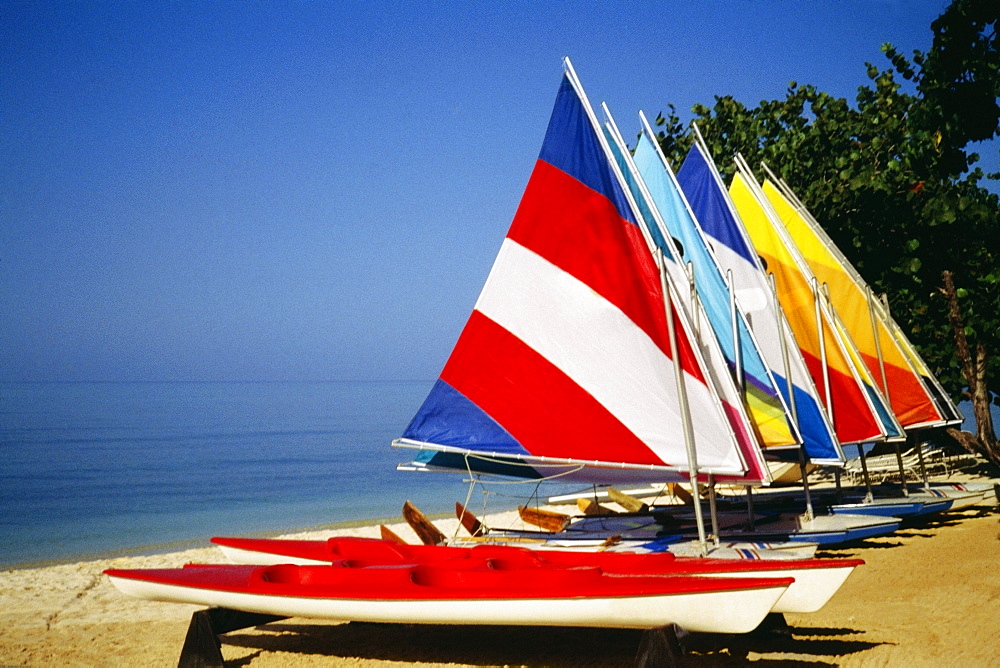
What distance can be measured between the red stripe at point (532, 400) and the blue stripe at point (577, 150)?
2196mm

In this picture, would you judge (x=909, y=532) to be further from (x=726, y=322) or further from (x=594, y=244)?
(x=594, y=244)

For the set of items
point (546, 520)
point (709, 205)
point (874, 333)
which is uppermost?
point (709, 205)

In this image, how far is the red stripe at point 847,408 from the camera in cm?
1444

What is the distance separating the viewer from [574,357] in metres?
10.4

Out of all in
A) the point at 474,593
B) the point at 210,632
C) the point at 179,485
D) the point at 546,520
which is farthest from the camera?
the point at 179,485

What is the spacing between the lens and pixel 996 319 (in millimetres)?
18953

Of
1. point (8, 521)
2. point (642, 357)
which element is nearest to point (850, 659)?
point (642, 357)

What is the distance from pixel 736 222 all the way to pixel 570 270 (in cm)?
493

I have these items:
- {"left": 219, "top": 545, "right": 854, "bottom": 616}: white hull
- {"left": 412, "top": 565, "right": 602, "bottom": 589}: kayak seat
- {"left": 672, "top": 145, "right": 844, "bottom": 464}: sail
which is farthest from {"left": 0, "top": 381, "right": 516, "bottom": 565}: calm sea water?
{"left": 219, "top": 545, "right": 854, "bottom": 616}: white hull

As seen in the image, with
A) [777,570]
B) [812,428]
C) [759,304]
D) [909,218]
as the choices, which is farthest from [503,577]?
[909,218]

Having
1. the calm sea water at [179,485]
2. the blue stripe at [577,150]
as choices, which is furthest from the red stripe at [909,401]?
the calm sea water at [179,485]

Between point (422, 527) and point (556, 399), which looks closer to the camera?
point (556, 399)

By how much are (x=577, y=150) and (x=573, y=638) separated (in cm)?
598

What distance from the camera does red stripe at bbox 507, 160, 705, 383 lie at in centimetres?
1011
